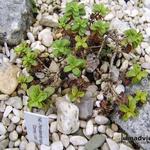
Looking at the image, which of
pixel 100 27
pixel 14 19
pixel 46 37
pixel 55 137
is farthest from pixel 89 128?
pixel 14 19

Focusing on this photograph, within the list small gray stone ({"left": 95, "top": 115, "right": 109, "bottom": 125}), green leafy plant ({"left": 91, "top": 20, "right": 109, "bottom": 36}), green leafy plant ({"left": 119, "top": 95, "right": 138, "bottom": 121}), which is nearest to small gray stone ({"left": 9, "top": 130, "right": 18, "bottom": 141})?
small gray stone ({"left": 95, "top": 115, "right": 109, "bottom": 125})

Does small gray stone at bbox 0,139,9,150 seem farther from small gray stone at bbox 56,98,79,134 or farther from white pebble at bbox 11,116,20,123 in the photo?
small gray stone at bbox 56,98,79,134

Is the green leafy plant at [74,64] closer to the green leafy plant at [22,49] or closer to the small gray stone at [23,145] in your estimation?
the green leafy plant at [22,49]

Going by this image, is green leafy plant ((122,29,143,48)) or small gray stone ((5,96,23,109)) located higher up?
green leafy plant ((122,29,143,48))

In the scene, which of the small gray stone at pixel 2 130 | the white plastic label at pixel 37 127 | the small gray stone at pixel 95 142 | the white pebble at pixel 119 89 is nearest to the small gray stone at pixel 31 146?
the white plastic label at pixel 37 127

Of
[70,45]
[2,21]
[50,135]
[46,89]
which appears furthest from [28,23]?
[50,135]

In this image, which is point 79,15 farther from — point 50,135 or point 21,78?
point 50,135

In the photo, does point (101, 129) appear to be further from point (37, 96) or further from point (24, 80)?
point (24, 80)
